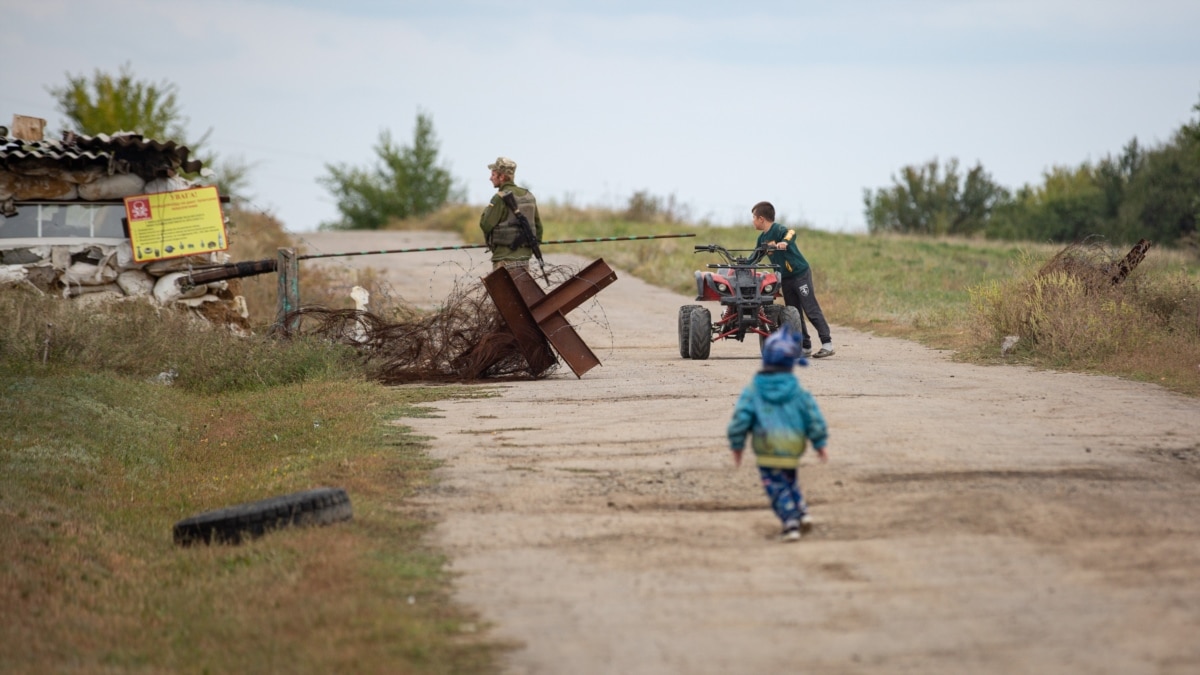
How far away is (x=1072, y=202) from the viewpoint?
→ 224 feet

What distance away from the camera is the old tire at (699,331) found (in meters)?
17.1

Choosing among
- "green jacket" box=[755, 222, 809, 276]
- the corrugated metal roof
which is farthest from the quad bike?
the corrugated metal roof

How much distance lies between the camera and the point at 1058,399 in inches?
489

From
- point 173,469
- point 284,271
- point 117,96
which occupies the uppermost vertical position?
point 117,96

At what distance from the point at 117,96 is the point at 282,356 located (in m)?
32.2

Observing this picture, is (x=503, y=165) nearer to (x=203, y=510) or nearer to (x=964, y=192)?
(x=203, y=510)

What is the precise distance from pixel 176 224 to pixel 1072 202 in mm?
57831

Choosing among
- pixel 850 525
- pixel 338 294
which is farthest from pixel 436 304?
pixel 850 525

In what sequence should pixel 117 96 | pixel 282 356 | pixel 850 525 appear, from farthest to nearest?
pixel 117 96 → pixel 282 356 → pixel 850 525

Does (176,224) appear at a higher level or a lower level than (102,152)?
lower

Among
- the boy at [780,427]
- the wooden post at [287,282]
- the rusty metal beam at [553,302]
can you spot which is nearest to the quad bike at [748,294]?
the rusty metal beam at [553,302]

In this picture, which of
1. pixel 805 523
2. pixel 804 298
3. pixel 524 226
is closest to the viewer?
pixel 805 523

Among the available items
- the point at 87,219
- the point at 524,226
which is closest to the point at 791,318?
the point at 524,226

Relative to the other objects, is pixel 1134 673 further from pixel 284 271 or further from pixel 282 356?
pixel 284 271
